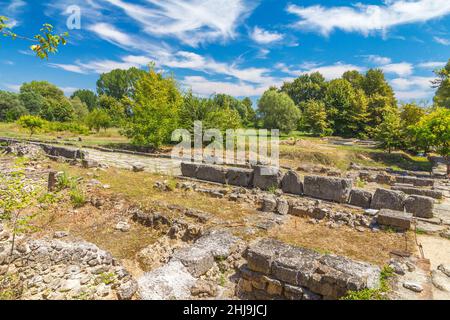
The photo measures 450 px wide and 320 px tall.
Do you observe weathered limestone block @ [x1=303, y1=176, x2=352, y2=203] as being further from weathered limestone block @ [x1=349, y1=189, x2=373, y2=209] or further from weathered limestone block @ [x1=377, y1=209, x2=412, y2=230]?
weathered limestone block @ [x1=377, y1=209, x2=412, y2=230]

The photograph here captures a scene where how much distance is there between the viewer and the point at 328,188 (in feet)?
29.8

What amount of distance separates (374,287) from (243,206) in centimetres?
499

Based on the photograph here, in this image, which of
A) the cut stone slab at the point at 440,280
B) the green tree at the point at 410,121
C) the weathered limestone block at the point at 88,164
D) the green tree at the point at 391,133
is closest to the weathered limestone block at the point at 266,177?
the cut stone slab at the point at 440,280

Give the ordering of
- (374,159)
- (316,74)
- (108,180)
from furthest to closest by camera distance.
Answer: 1. (316,74)
2. (374,159)
3. (108,180)

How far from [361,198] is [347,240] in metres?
2.71

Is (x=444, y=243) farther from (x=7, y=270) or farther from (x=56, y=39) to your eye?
(x=7, y=270)

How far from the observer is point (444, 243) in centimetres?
626

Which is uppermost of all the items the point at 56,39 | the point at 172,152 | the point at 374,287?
the point at 56,39

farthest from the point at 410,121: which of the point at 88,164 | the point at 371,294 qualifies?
the point at 88,164

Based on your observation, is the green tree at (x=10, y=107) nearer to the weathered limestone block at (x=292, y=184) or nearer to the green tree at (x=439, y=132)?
the weathered limestone block at (x=292, y=184)

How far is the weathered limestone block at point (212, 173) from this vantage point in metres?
11.2

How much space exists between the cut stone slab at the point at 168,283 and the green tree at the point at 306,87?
56.6m
